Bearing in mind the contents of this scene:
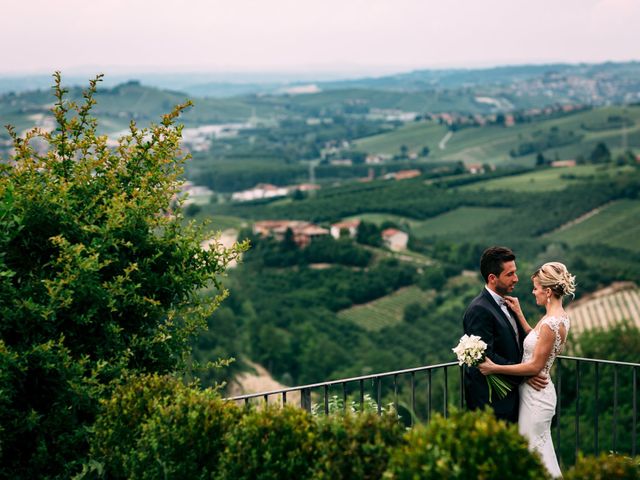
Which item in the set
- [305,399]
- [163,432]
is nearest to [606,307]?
[305,399]

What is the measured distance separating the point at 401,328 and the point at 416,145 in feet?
332

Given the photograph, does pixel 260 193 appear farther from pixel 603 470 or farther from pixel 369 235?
pixel 603 470

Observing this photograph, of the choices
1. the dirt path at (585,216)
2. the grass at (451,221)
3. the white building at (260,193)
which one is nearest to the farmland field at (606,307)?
the dirt path at (585,216)

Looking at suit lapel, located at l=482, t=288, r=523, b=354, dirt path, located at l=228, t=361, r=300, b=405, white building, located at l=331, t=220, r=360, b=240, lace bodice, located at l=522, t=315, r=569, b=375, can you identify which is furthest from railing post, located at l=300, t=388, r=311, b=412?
white building, located at l=331, t=220, r=360, b=240

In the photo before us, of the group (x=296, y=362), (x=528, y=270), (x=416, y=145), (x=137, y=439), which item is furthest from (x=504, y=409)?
(x=416, y=145)

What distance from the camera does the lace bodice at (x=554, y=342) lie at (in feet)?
14.7

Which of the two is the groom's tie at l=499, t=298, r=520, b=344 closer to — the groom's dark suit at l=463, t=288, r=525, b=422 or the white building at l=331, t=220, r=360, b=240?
the groom's dark suit at l=463, t=288, r=525, b=422

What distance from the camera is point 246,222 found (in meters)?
97.8

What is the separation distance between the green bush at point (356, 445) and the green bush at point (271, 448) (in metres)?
0.07

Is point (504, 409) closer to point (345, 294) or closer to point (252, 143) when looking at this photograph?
point (345, 294)

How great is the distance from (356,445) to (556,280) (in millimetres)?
1992

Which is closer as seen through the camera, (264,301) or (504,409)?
(504,409)

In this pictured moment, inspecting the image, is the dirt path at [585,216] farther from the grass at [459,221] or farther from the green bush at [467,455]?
the green bush at [467,455]

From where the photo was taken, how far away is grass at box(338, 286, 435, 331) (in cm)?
7169
